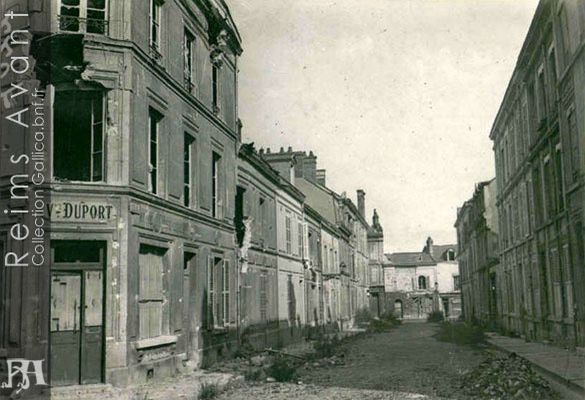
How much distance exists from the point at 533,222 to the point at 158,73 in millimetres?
15068

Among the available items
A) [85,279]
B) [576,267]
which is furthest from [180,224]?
[576,267]

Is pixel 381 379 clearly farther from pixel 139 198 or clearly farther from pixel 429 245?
pixel 429 245

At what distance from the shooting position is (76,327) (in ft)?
35.6

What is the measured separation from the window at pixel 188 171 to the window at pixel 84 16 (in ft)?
12.9

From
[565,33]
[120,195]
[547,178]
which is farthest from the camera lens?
[547,178]

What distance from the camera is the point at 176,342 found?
13.3 m

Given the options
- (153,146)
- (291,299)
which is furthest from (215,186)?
(291,299)

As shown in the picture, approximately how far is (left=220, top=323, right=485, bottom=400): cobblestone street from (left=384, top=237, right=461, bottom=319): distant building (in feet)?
165

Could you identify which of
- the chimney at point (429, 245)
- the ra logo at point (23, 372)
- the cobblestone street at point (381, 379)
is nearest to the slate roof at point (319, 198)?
the cobblestone street at point (381, 379)

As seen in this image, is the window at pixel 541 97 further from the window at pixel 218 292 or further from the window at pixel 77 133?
the window at pixel 77 133

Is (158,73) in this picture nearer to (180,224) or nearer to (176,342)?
(180,224)

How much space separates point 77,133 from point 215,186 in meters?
5.73

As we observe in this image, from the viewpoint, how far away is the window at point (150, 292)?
469 inches

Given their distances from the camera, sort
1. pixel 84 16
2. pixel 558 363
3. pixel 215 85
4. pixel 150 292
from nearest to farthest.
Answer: pixel 84 16 → pixel 150 292 → pixel 558 363 → pixel 215 85
